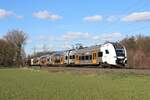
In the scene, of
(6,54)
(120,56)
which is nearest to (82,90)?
(120,56)

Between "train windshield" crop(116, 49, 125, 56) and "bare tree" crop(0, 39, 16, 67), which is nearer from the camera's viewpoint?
"train windshield" crop(116, 49, 125, 56)

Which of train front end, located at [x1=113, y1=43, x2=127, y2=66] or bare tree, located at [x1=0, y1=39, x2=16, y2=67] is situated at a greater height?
bare tree, located at [x1=0, y1=39, x2=16, y2=67]

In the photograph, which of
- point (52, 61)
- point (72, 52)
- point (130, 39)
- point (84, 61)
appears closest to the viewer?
point (84, 61)

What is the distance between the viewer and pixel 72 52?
66.4 metres

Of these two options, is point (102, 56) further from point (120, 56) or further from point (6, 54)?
point (6, 54)

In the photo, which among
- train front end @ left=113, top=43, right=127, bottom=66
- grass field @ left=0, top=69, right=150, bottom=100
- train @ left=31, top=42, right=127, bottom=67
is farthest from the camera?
train @ left=31, top=42, right=127, bottom=67

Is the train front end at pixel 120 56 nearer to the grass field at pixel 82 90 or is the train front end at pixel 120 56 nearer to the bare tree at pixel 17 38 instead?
the grass field at pixel 82 90

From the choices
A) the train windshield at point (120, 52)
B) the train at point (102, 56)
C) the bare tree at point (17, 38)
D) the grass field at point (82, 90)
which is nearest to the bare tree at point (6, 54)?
the bare tree at point (17, 38)

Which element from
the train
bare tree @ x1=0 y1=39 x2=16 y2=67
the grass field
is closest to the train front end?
the train

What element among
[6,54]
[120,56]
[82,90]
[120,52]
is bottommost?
[82,90]

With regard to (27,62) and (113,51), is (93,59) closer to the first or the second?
(113,51)

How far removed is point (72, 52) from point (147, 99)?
5193cm

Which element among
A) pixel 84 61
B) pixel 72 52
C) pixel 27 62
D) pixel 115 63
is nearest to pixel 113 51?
pixel 115 63

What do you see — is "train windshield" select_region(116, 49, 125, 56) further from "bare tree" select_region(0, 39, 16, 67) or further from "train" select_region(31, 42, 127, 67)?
"bare tree" select_region(0, 39, 16, 67)
